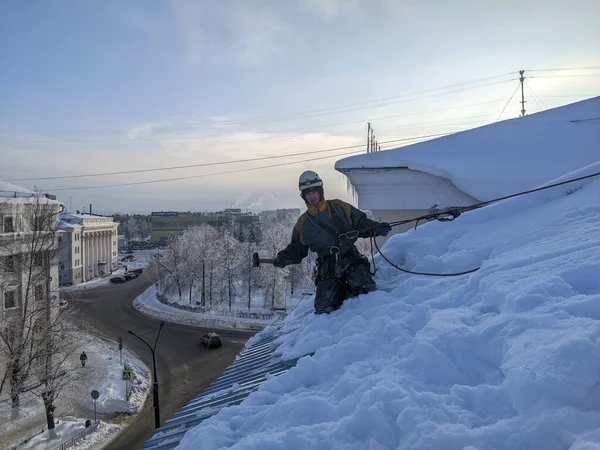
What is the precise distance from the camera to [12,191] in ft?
73.9

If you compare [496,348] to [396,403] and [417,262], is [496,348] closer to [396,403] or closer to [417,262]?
[396,403]

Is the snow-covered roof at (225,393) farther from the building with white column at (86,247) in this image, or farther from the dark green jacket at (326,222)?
the building with white column at (86,247)

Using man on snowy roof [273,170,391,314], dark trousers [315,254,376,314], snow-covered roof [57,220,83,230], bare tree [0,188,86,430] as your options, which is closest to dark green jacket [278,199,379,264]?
man on snowy roof [273,170,391,314]

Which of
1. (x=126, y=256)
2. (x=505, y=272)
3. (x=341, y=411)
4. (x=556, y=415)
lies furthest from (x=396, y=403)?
(x=126, y=256)

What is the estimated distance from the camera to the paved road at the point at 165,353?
1611 cm

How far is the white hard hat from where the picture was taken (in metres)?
4.97

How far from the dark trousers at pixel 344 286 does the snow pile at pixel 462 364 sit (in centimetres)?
23

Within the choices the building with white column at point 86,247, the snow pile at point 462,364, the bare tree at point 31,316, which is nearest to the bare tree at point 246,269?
the building with white column at point 86,247

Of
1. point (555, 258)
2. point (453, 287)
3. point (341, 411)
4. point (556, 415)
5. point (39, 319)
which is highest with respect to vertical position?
point (555, 258)

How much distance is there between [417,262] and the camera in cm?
503

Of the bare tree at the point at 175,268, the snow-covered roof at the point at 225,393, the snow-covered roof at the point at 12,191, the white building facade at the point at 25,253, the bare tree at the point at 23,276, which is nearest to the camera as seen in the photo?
the snow-covered roof at the point at 225,393

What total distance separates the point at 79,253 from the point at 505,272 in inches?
2076

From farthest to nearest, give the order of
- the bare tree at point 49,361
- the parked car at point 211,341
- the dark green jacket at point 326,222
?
1. the parked car at point 211,341
2. the bare tree at point 49,361
3. the dark green jacket at point 326,222

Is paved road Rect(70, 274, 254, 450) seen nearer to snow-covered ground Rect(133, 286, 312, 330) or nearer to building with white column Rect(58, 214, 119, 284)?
snow-covered ground Rect(133, 286, 312, 330)
